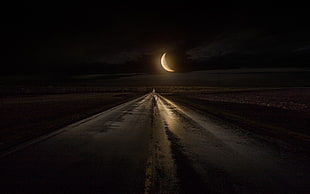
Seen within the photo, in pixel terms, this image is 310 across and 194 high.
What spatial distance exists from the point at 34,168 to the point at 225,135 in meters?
8.00

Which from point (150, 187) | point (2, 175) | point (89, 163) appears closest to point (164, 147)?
point (89, 163)

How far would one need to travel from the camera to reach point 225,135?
9828 mm

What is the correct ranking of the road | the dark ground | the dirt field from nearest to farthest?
the road < the dirt field < the dark ground

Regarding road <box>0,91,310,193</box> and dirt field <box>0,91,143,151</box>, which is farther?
dirt field <box>0,91,143,151</box>

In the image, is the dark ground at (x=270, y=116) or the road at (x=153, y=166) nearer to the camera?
the road at (x=153, y=166)

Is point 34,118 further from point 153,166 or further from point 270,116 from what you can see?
point 270,116

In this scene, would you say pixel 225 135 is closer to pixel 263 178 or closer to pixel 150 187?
pixel 263 178

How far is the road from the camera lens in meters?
4.34

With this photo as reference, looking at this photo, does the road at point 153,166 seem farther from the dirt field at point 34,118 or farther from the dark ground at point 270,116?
the dark ground at point 270,116

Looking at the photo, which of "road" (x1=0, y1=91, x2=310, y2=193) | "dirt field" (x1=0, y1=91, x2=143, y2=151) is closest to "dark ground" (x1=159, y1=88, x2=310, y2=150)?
"road" (x1=0, y1=91, x2=310, y2=193)

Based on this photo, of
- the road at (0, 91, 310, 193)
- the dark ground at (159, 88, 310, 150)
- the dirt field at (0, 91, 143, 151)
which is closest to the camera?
the road at (0, 91, 310, 193)

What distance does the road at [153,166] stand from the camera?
4340 millimetres

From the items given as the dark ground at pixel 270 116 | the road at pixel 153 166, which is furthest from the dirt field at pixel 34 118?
the dark ground at pixel 270 116

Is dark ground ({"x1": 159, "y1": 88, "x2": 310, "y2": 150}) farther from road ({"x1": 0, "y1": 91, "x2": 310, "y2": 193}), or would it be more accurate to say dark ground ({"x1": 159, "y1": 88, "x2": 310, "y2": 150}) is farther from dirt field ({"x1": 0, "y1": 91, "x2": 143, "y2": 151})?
dirt field ({"x1": 0, "y1": 91, "x2": 143, "y2": 151})
